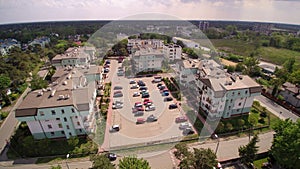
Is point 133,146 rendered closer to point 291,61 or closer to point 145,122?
point 145,122

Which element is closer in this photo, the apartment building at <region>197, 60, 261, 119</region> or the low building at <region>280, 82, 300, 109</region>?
the apartment building at <region>197, 60, 261, 119</region>

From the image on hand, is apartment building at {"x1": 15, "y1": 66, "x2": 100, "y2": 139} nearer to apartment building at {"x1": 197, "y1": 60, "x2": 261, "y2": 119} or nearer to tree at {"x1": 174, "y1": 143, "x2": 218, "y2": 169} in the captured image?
tree at {"x1": 174, "y1": 143, "x2": 218, "y2": 169}

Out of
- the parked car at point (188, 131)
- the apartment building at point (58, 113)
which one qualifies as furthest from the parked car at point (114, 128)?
the parked car at point (188, 131)

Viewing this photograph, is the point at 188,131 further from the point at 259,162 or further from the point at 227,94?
the point at 259,162

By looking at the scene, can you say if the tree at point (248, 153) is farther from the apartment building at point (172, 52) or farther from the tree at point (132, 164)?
the apartment building at point (172, 52)

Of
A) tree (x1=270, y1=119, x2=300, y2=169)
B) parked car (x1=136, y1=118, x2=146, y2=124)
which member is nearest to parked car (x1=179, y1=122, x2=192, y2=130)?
parked car (x1=136, y1=118, x2=146, y2=124)

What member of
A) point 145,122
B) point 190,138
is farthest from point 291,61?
point 145,122

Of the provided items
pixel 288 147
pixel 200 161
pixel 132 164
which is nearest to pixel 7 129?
pixel 132 164
